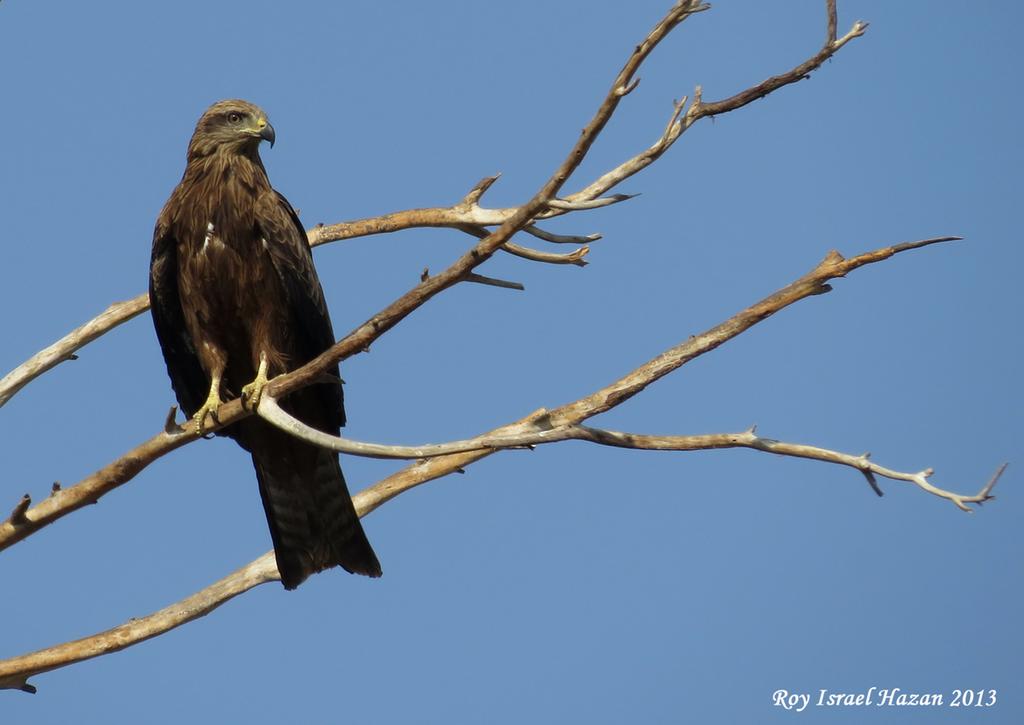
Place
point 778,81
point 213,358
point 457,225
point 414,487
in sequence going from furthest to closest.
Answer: point 457,225 < point 414,487 < point 213,358 < point 778,81

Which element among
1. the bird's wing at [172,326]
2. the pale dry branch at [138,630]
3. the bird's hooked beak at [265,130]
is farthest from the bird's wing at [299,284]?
the pale dry branch at [138,630]

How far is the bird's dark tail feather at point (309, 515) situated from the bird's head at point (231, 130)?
5.85 ft

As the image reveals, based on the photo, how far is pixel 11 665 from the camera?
7.66 metres

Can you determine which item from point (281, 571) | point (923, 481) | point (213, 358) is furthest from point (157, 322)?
point (923, 481)

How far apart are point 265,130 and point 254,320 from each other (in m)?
1.32

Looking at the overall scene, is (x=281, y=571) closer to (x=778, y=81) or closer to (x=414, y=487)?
(x=414, y=487)

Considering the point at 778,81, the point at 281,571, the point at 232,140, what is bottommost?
the point at 281,571

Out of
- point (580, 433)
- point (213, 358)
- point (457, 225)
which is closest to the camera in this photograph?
point (580, 433)

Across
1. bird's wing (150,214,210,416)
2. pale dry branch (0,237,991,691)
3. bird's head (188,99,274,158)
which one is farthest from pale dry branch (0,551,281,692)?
bird's head (188,99,274,158)

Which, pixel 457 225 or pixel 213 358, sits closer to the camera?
pixel 213 358

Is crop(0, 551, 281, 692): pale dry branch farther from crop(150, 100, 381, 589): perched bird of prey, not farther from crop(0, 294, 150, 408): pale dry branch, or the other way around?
crop(0, 294, 150, 408): pale dry branch

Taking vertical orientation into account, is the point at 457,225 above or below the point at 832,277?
above

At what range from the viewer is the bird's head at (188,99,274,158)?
8.02 m

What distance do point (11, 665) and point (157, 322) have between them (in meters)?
2.17
